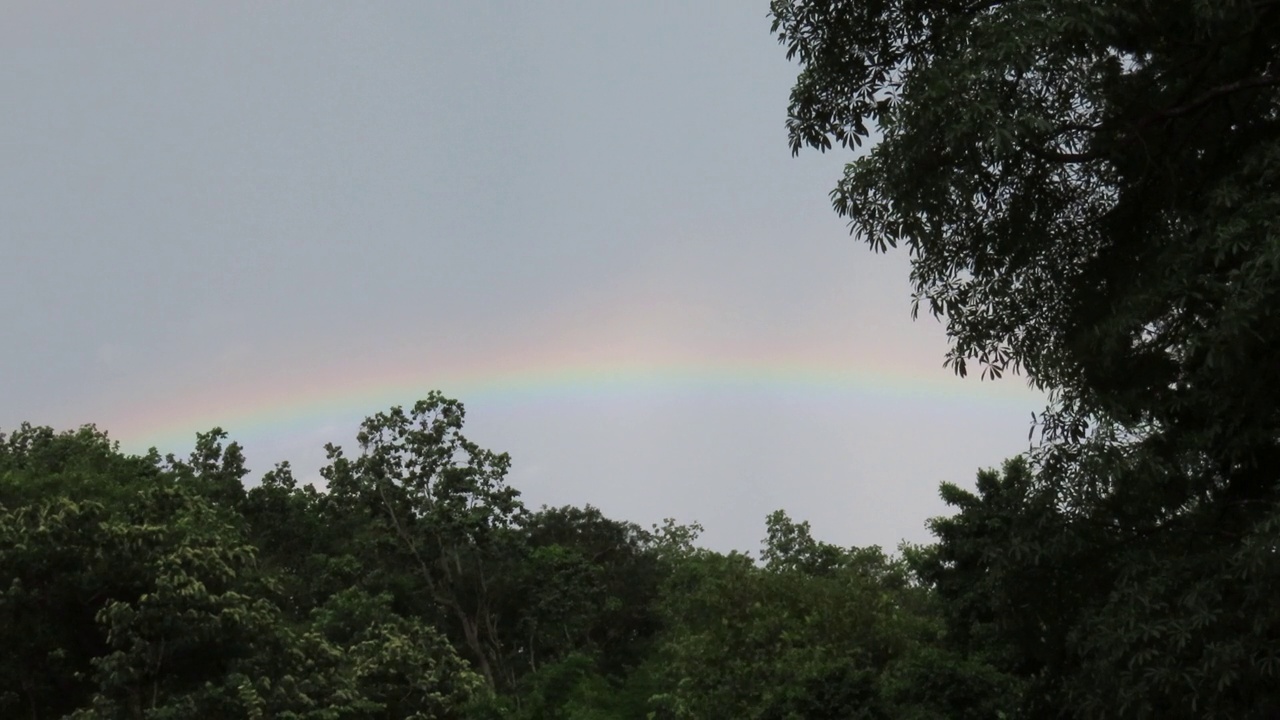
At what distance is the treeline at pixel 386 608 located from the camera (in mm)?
19391

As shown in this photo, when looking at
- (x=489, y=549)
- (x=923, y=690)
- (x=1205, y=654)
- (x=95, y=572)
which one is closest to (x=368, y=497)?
(x=489, y=549)

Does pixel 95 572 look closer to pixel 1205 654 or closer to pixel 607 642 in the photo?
pixel 1205 654

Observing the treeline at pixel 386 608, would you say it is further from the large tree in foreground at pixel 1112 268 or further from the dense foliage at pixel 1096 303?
the large tree in foreground at pixel 1112 268

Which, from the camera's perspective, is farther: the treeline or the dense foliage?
the treeline

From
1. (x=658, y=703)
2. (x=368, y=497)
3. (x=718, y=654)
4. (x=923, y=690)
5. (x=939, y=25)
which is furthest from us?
(x=368, y=497)

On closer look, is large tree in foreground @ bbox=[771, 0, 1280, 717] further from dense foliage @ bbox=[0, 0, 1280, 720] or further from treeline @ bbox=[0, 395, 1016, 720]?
treeline @ bbox=[0, 395, 1016, 720]

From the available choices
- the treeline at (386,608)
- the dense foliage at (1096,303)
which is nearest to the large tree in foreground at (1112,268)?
the dense foliage at (1096,303)

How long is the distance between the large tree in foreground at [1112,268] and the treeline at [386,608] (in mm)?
6558

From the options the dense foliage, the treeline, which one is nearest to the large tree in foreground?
the dense foliage

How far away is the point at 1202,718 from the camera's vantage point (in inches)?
326

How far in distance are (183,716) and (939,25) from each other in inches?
613

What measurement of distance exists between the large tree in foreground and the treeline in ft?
21.5

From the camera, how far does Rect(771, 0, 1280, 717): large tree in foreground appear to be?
7539 millimetres

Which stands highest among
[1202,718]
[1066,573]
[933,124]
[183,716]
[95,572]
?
[95,572]
